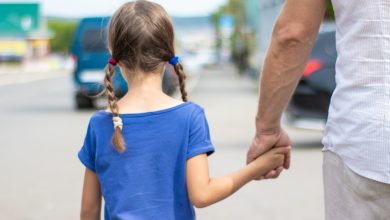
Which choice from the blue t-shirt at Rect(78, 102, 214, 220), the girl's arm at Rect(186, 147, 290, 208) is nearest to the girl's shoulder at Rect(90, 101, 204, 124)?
the blue t-shirt at Rect(78, 102, 214, 220)

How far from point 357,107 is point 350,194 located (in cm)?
22

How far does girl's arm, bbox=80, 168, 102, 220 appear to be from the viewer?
8.77 ft

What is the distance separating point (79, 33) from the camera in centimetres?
1912

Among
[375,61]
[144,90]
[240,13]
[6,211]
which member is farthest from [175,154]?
[240,13]

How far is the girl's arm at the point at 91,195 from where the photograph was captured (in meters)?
2.67

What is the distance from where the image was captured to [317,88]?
36.0ft

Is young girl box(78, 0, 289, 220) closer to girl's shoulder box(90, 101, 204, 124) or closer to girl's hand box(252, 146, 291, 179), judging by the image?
girl's shoulder box(90, 101, 204, 124)

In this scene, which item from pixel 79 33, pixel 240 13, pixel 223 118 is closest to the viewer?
pixel 223 118

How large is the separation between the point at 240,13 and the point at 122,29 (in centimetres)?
7414

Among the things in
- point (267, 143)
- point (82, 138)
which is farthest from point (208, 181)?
point (82, 138)

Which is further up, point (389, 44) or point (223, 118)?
point (389, 44)

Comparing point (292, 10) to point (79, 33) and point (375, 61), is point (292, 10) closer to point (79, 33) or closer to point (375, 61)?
point (375, 61)

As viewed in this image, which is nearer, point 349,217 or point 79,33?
point 349,217

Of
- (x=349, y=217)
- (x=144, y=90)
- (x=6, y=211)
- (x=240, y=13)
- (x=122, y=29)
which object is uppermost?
(x=122, y=29)
